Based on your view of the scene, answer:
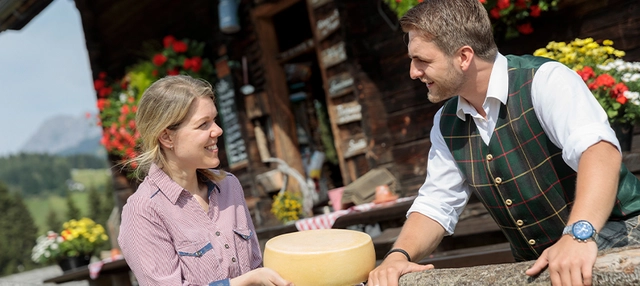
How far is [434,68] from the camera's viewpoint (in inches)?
75.6

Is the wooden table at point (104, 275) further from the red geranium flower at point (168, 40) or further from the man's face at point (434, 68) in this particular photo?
the man's face at point (434, 68)

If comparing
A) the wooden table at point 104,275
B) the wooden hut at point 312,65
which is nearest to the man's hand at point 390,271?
the wooden hut at point 312,65

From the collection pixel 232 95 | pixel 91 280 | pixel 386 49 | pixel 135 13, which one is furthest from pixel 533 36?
A: pixel 135 13

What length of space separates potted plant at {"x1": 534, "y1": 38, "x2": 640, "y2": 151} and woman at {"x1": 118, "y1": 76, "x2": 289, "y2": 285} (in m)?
1.99

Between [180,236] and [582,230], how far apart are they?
112cm

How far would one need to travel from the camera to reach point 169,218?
1961mm

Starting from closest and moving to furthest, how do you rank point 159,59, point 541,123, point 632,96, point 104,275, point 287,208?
point 541,123, point 632,96, point 287,208, point 104,275, point 159,59

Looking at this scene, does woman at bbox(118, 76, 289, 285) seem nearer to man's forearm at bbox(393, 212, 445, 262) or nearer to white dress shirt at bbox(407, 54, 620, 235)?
man's forearm at bbox(393, 212, 445, 262)

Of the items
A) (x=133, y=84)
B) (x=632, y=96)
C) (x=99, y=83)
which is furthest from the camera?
(x=99, y=83)

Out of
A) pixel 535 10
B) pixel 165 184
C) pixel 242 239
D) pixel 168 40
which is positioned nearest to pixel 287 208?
pixel 168 40

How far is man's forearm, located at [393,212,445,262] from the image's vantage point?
6.46 feet

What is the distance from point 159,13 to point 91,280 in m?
3.00

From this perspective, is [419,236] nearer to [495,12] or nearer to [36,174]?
[495,12]

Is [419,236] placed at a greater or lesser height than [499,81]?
lesser
